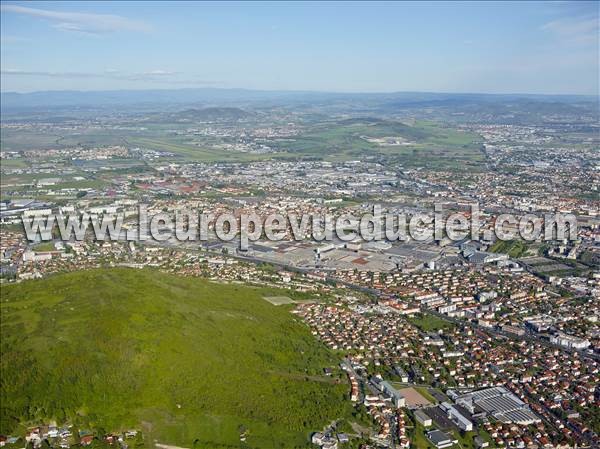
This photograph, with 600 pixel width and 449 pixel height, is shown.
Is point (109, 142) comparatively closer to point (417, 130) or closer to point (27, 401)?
point (417, 130)

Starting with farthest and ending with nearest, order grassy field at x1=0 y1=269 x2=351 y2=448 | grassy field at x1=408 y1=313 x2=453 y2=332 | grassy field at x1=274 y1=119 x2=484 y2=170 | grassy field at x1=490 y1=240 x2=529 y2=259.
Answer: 1. grassy field at x1=274 y1=119 x2=484 y2=170
2. grassy field at x1=490 y1=240 x2=529 y2=259
3. grassy field at x1=408 y1=313 x2=453 y2=332
4. grassy field at x1=0 y1=269 x2=351 y2=448

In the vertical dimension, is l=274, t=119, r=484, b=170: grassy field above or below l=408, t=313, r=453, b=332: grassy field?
above

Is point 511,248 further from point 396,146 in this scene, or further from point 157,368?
point 396,146

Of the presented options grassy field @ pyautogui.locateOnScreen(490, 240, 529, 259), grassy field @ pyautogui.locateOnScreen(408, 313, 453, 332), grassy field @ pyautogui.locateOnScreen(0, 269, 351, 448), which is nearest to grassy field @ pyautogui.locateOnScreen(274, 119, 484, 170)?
grassy field @ pyautogui.locateOnScreen(490, 240, 529, 259)

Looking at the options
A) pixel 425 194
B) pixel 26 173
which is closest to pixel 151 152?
pixel 26 173

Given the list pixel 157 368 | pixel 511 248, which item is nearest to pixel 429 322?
pixel 157 368

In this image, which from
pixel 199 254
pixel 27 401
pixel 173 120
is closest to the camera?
pixel 27 401

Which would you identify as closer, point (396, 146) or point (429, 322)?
point (429, 322)

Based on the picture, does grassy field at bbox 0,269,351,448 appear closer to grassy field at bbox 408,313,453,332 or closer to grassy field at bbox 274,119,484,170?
grassy field at bbox 408,313,453,332
